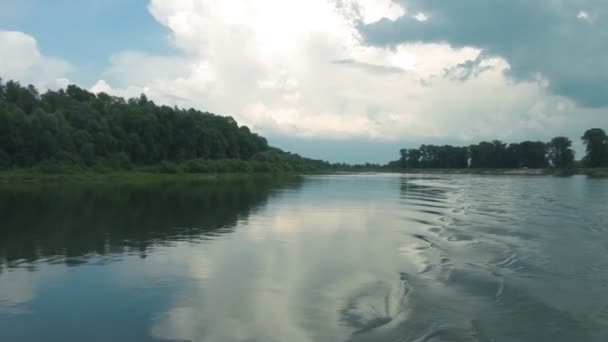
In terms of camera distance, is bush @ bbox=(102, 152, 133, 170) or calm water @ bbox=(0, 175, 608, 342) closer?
calm water @ bbox=(0, 175, 608, 342)

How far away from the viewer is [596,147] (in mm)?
158125

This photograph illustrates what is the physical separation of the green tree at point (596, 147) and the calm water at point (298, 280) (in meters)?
149

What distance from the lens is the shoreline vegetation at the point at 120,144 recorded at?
74.6 metres

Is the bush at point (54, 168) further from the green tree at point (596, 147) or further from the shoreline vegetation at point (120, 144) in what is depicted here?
the green tree at point (596, 147)

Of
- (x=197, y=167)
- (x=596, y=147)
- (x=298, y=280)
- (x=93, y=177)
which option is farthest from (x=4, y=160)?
(x=596, y=147)

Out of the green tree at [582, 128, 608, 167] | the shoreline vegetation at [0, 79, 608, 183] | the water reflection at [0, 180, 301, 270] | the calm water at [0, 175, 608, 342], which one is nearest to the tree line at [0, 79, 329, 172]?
the shoreline vegetation at [0, 79, 608, 183]

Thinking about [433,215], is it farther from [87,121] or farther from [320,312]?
[87,121]

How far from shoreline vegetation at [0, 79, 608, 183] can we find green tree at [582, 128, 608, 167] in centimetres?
28

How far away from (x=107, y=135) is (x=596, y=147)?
146 meters

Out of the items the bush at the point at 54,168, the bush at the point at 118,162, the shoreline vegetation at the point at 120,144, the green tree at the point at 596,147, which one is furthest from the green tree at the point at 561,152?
the bush at the point at 54,168

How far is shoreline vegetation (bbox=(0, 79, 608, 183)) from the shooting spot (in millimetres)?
74562

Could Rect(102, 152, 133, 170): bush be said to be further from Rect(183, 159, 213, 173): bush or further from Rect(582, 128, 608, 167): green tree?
Rect(582, 128, 608, 167): green tree

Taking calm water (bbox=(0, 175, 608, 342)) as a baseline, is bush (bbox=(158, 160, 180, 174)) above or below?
above

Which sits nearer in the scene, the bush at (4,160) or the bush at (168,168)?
the bush at (4,160)
